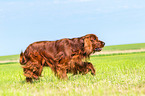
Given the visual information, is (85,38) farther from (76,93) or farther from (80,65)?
(76,93)

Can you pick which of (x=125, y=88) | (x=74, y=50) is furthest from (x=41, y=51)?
(x=125, y=88)

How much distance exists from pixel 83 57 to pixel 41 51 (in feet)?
4.62

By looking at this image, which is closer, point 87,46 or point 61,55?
point 61,55

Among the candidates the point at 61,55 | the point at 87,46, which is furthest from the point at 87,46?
the point at 61,55

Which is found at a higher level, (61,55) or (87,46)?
(87,46)

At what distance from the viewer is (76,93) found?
15.4ft

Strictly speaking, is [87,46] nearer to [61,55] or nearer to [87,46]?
[87,46]

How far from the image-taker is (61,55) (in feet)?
20.7

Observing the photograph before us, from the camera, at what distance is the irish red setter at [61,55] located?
6312 millimetres

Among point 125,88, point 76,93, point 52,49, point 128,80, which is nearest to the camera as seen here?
point 76,93

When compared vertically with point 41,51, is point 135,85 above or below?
below

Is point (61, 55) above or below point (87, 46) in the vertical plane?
below

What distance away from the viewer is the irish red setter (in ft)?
20.7

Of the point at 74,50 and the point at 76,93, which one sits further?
the point at 74,50
